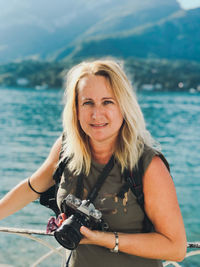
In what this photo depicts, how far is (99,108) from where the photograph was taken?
1658 millimetres

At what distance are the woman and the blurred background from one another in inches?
13.6

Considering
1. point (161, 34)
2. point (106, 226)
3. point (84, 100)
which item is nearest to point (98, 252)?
point (106, 226)

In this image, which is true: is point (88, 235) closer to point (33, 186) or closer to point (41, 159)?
point (33, 186)

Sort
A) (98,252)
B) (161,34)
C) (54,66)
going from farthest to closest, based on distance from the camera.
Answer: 1. (161,34)
2. (54,66)
3. (98,252)

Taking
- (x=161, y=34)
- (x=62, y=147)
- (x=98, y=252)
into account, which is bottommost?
(x=98, y=252)

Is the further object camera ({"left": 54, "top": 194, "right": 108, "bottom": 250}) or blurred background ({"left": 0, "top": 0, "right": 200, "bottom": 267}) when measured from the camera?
blurred background ({"left": 0, "top": 0, "right": 200, "bottom": 267})

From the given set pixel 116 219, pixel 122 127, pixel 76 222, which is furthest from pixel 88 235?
pixel 122 127

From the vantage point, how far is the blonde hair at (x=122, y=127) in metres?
1.64

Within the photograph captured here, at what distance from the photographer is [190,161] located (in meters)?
21.3

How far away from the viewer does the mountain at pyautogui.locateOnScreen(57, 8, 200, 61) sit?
131 metres

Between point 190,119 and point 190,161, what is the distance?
69.1 feet

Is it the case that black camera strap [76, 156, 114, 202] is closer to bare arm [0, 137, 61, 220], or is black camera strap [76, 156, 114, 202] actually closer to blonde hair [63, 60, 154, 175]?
blonde hair [63, 60, 154, 175]

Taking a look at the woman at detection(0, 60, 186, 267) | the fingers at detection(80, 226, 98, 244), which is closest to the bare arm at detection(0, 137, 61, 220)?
the woman at detection(0, 60, 186, 267)

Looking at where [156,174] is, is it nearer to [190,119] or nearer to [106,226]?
[106,226]
